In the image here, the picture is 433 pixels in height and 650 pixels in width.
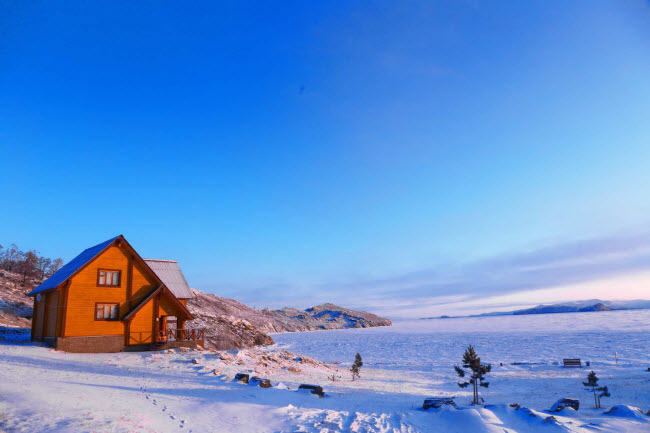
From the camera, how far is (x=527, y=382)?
34.2 m

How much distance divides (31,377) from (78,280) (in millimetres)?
12458

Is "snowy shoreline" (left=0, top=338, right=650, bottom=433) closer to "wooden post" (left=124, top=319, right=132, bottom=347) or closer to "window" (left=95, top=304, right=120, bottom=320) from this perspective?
"window" (left=95, top=304, right=120, bottom=320)

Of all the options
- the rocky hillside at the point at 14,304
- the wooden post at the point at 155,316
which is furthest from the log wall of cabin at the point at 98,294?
the rocky hillside at the point at 14,304

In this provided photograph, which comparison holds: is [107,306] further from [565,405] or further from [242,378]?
[565,405]

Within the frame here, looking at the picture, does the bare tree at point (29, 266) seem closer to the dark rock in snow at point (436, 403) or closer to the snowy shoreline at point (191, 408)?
the snowy shoreline at point (191, 408)

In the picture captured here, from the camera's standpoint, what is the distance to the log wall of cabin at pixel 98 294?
90.1 ft

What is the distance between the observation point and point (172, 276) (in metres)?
38.6

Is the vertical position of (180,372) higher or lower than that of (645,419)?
higher

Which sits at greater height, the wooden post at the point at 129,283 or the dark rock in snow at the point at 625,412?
the wooden post at the point at 129,283

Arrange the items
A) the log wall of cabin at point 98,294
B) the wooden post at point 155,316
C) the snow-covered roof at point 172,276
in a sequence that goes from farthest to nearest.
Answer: the snow-covered roof at point 172,276 < the wooden post at point 155,316 < the log wall of cabin at point 98,294

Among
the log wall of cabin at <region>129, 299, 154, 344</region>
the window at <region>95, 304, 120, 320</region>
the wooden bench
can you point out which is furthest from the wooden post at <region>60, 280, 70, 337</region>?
the wooden bench

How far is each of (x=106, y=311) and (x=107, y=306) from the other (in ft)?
1.24

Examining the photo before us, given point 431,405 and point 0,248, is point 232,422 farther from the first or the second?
point 0,248

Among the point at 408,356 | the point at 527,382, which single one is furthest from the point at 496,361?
the point at 527,382
